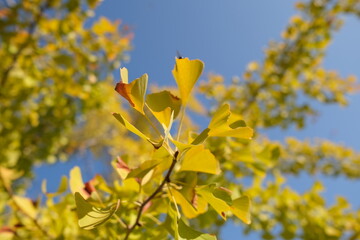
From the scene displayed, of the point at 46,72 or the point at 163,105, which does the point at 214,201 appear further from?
the point at 46,72

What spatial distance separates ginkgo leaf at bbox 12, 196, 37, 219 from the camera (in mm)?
625

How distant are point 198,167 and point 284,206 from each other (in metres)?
1.41

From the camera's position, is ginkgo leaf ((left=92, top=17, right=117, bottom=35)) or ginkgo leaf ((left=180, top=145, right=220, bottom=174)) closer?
ginkgo leaf ((left=180, top=145, right=220, bottom=174))

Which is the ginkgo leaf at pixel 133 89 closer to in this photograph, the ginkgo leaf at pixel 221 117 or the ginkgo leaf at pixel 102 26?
the ginkgo leaf at pixel 221 117

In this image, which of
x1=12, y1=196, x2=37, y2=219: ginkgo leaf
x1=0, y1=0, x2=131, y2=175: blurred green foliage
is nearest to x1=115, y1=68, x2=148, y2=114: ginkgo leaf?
x1=12, y1=196, x2=37, y2=219: ginkgo leaf

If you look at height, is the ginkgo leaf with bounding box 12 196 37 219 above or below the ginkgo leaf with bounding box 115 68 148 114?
below

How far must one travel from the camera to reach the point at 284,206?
1.62 m

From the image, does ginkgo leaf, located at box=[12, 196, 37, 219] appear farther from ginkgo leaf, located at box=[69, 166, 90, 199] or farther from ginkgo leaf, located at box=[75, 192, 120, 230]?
ginkgo leaf, located at box=[75, 192, 120, 230]

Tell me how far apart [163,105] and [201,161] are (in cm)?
10

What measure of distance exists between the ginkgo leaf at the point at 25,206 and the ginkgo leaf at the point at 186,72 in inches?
Answer: 19.6

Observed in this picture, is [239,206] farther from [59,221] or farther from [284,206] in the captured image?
[284,206]

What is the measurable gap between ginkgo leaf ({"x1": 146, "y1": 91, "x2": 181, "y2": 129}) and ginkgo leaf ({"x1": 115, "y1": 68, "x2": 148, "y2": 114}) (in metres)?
0.02

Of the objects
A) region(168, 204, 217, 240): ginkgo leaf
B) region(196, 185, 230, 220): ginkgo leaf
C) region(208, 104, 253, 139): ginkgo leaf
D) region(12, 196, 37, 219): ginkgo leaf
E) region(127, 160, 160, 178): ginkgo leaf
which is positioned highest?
region(208, 104, 253, 139): ginkgo leaf

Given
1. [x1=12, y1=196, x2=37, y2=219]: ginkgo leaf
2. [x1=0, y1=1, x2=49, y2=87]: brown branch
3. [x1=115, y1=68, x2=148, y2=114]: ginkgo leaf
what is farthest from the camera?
[x1=0, y1=1, x2=49, y2=87]: brown branch
